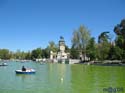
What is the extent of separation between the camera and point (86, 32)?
114m

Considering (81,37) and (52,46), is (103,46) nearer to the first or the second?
(81,37)

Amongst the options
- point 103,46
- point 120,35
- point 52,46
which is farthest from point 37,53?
point 120,35

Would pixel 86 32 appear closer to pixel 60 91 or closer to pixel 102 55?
pixel 102 55

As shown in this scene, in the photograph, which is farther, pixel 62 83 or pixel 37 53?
pixel 37 53

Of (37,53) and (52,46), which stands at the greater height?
(52,46)

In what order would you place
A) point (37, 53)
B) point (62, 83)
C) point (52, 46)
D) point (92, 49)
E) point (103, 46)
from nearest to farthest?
point (62, 83)
point (103, 46)
point (92, 49)
point (52, 46)
point (37, 53)

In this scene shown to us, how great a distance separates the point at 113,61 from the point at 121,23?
1252 centimetres

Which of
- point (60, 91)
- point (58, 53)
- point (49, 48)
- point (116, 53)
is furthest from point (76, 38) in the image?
point (60, 91)

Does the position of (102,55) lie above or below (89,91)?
above

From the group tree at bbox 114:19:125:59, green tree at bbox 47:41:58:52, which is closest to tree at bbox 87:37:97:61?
tree at bbox 114:19:125:59

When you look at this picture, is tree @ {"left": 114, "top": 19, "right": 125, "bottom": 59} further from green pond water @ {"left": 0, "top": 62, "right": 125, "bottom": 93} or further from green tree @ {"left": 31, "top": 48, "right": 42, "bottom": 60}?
green tree @ {"left": 31, "top": 48, "right": 42, "bottom": 60}

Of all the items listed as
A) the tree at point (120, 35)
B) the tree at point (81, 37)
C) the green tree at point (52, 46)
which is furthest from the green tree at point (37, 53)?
the tree at point (120, 35)

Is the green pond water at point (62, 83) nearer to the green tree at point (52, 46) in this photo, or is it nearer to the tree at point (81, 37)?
the tree at point (81, 37)

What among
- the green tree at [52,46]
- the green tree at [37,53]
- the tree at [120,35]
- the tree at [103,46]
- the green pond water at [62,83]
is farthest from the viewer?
the green tree at [37,53]
